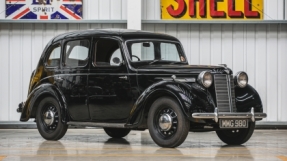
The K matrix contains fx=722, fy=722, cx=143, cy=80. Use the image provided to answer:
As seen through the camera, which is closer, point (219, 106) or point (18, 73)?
point (219, 106)

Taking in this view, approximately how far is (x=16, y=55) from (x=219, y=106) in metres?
9.00

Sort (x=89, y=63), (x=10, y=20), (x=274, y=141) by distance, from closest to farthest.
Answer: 1. (x=89, y=63)
2. (x=274, y=141)
3. (x=10, y=20)

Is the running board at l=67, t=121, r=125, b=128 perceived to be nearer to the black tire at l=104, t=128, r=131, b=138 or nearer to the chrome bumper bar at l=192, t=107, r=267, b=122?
the black tire at l=104, t=128, r=131, b=138

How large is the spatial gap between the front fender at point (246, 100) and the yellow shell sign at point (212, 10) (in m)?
7.07

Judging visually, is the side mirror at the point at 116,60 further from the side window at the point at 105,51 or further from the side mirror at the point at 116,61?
the side window at the point at 105,51

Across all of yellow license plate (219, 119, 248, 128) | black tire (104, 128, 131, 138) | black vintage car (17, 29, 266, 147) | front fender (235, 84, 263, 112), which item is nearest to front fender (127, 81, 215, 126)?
black vintage car (17, 29, 266, 147)

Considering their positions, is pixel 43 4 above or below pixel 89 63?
above

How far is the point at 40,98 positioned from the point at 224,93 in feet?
11.8

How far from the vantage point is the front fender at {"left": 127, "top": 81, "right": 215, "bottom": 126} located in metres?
10.1

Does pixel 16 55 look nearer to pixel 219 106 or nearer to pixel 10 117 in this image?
pixel 10 117

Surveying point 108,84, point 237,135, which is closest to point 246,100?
point 237,135

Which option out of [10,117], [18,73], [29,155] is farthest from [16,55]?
[29,155]

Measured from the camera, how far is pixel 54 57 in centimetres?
1280

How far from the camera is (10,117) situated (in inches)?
712
